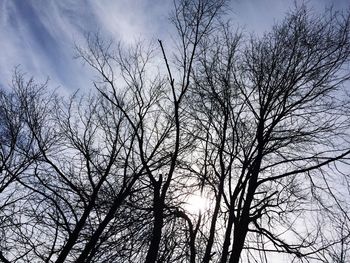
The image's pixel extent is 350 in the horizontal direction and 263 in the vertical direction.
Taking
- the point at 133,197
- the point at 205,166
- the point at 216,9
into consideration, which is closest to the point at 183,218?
the point at 205,166

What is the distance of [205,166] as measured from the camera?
275 inches

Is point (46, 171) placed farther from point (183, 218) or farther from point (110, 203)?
point (183, 218)

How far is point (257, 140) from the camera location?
6648 millimetres

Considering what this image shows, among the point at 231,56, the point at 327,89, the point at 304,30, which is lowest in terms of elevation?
the point at 327,89

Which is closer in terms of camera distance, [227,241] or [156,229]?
[227,241]

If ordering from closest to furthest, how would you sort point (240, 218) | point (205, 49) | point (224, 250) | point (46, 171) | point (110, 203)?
point (224, 250) < point (240, 218) < point (205, 49) < point (110, 203) < point (46, 171)

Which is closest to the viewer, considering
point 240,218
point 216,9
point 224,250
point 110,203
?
point 224,250

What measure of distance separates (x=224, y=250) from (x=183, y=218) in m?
1.24

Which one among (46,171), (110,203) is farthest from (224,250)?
(46,171)

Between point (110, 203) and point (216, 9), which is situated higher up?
point (216, 9)

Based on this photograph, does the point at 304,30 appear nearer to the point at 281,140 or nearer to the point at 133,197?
the point at 281,140

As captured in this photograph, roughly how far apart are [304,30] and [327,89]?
134 centimetres

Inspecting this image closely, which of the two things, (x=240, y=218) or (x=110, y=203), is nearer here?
(x=240, y=218)

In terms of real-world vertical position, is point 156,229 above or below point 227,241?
below
